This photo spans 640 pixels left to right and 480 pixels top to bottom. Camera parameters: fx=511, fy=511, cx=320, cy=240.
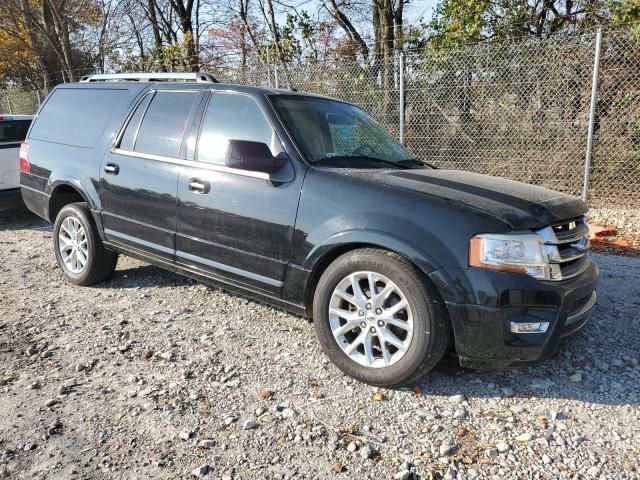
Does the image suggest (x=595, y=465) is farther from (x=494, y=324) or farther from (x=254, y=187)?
(x=254, y=187)

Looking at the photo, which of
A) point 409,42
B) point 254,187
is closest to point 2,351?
point 254,187

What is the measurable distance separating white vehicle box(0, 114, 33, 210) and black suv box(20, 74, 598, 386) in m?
3.06

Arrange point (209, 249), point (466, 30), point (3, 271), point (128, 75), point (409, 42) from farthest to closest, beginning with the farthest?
point (409, 42) → point (466, 30) → point (3, 271) → point (128, 75) → point (209, 249)

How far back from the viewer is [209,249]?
148 inches

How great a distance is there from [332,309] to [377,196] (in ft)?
2.47

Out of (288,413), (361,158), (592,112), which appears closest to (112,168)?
(361,158)

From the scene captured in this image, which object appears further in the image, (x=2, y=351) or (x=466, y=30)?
(x=466, y=30)

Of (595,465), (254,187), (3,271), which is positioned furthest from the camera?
(3,271)

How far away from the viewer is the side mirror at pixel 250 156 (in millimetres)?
3254

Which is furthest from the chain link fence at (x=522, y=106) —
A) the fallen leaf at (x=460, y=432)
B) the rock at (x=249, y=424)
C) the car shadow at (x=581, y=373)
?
the rock at (x=249, y=424)

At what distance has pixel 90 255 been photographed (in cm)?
470

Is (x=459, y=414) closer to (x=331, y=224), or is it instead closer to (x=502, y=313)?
(x=502, y=313)

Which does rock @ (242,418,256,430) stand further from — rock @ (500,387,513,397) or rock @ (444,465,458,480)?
rock @ (500,387,513,397)

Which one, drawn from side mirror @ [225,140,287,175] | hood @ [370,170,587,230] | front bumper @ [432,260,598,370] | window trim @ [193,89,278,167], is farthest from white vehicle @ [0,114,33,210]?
front bumper @ [432,260,598,370]
